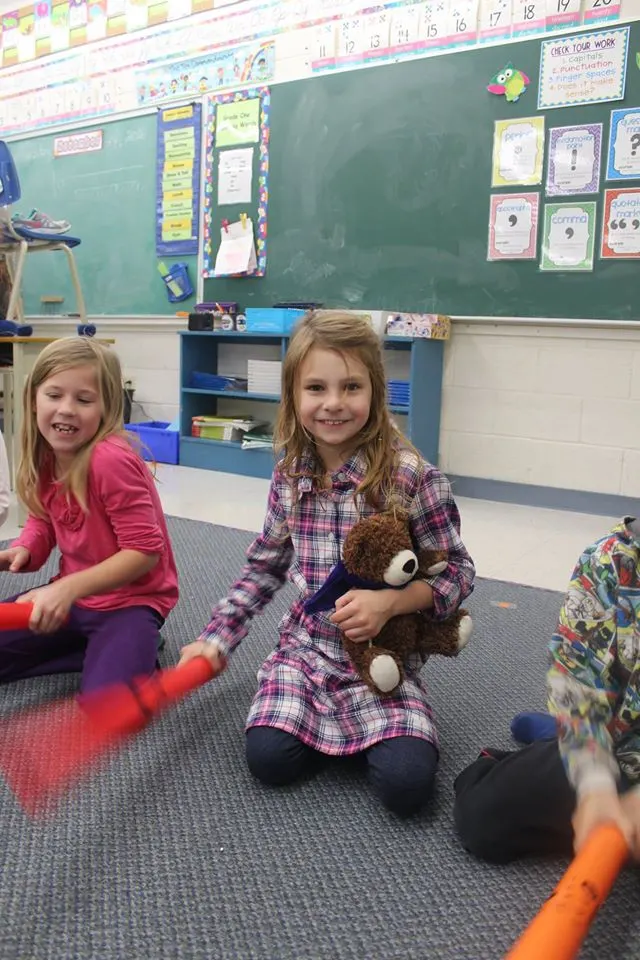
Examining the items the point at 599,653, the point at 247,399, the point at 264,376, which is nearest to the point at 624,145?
the point at 264,376

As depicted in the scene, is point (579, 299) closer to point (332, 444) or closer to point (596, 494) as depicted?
point (596, 494)

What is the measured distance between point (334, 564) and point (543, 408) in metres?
1.98

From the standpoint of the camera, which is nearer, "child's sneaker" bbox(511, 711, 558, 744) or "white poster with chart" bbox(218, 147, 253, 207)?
"child's sneaker" bbox(511, 711, 558, 744)

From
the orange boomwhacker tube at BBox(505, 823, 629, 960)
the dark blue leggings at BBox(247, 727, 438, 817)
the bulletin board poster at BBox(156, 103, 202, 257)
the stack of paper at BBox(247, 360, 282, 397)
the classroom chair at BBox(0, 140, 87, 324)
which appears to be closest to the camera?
the orange boomwhacker tube at BBox(505, 823, 629, 960)

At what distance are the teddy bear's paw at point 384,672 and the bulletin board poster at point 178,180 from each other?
9.78 ft

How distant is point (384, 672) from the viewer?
3.05 ft

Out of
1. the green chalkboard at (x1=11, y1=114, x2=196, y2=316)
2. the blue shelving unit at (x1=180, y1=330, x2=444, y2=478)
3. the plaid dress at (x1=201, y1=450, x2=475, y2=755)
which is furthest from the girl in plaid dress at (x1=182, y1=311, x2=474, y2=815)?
the green chalkboard at (x1=11, y1=114, x2=196, y2=316)

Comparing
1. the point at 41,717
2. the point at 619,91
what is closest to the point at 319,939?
the point at 41,717

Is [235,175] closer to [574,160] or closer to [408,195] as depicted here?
[408,195]

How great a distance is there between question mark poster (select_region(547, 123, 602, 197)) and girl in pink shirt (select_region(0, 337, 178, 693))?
6.61 ft

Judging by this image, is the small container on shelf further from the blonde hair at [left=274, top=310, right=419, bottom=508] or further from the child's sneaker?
the child's sneaker

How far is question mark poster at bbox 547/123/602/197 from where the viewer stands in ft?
8.55

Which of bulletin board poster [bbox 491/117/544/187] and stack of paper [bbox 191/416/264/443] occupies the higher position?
bulletin board poster [bbox 491/117/544/187]

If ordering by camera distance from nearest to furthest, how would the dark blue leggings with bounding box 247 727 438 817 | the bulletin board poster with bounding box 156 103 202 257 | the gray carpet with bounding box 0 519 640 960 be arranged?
the gray carpet with bounding box 0 519 640 960 < the dark blue leggings with bounding box 247 727 438 817 < the bulletin board poster with bounding box 156 103 202 257
